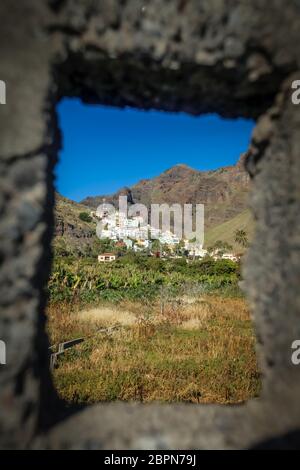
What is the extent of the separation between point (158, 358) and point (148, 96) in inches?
219

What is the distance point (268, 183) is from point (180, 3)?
1038 mm

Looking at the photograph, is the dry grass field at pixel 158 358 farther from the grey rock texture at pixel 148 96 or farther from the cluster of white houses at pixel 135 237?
the cluster of white houses at pixel 135 237

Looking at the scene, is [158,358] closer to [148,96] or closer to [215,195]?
[148,96]

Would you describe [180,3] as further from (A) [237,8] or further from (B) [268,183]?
(B) [268,183]

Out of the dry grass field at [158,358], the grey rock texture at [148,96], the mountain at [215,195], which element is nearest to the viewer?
the grey rock texture at [148,96]

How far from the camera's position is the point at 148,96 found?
1835 millimetres

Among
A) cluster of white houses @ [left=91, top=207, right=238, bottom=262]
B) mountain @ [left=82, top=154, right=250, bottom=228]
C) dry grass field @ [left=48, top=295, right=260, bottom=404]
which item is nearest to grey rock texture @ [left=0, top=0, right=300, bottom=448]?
dry grass field @ [left=48, top=295, right=260, bottom=404]

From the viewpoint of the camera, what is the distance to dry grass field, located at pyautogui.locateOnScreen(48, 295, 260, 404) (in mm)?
4504

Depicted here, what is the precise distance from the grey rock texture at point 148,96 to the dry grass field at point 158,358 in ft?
9.67

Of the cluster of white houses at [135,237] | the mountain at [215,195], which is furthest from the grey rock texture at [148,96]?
the mountain at [215,195]

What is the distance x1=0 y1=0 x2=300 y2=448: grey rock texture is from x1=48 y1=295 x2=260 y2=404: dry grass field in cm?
295

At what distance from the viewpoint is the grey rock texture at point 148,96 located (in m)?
1.41

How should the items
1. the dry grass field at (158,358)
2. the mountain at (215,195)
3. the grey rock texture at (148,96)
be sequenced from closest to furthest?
1. the grey rock texture at (148,96)
2. the dry grass field at (158,358)
3. the mountain at (215,195)

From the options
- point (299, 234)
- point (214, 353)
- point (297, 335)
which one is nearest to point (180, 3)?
point (299, 234)
